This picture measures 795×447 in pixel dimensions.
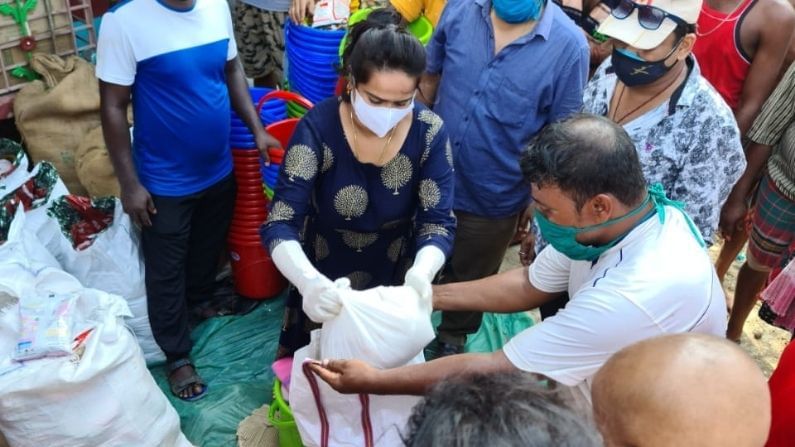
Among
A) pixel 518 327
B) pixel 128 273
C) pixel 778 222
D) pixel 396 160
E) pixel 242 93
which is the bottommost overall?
pixel 518 327

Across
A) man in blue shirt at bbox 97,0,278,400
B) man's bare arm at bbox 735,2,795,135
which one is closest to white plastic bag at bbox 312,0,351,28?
man in blue shirt at bbox 97,0,278,400

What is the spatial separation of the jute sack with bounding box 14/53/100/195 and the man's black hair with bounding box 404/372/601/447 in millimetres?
2716

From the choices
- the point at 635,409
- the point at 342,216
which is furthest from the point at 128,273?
the point at 635,409

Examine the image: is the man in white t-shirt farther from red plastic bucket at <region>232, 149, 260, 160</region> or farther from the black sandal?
red plastic bucket at <region>232, 149, 260, 160</region>

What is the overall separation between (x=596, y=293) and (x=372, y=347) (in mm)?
624

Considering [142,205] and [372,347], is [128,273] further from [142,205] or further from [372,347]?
[372,347]

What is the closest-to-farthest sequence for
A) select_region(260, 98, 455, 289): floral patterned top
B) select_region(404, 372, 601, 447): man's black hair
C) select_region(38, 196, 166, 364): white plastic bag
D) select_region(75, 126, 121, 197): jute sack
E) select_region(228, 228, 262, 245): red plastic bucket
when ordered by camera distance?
1. select_region(404, 372, 601, 447): man's black hair
2. select_region(260, 98, 455, 289): floral patterned top
3. select_region(38, 196, 166, 364): white plastic bag
4. select_region(75, 126, 121, 197): jute sack
5. select_region(228, 228, 262, 245): red plastic bucket

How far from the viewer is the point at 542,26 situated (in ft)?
8.84

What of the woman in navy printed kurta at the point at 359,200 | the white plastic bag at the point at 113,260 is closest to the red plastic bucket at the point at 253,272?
the white plastic bag at the point at 113,260

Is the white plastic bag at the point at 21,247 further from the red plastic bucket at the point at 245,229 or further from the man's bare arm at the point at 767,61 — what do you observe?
the man's bare arm at the point at 767,61

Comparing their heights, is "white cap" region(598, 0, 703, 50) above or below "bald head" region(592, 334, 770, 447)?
above

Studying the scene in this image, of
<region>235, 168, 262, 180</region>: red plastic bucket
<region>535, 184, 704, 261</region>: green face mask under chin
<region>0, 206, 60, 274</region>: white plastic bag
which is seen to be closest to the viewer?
<region>535, 184, 704, 261</region>: green face mask under chin

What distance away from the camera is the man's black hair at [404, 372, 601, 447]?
106 cm

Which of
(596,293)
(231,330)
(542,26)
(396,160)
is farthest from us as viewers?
(231,330)
